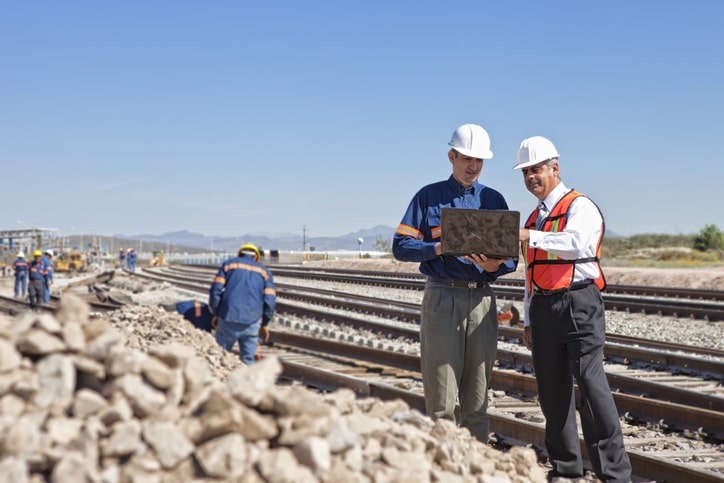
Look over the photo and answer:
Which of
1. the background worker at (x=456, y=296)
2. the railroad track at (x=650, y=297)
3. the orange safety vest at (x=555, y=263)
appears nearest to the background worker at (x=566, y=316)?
the orange safety vest at (x=555, y=263)

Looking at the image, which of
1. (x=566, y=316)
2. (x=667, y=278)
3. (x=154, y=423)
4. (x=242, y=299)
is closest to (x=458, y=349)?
(x=566, y=316)

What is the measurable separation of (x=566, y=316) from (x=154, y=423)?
2.72 metres

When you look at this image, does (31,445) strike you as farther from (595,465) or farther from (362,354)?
(362,354)

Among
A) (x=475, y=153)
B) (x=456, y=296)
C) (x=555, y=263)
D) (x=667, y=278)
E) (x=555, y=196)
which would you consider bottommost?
(x=667, y=278)

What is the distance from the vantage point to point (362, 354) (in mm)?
10992

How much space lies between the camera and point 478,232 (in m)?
4.68

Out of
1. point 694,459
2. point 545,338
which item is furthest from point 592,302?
point 694,459

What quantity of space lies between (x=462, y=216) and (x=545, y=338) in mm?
963

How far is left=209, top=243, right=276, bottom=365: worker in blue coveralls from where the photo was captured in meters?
8.12

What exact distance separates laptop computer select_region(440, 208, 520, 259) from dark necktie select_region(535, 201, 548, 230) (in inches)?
18.2

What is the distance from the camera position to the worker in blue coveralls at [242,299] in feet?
26.7

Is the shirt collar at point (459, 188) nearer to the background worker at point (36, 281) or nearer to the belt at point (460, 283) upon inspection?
the belt at point (460, 283)

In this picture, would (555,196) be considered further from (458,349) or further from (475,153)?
(458,349)

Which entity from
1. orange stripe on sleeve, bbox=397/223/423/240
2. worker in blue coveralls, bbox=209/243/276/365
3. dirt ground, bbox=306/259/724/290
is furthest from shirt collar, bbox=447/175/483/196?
dirt ground, bbox=306/259/724/290
